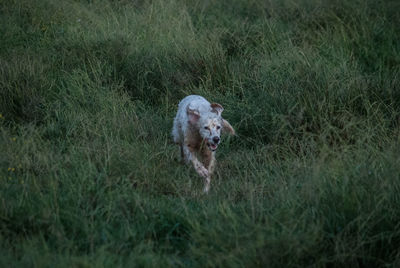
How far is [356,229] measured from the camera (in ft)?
11.9

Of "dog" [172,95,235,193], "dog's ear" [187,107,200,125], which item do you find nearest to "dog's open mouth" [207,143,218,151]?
"dog" [172,95,235,193]

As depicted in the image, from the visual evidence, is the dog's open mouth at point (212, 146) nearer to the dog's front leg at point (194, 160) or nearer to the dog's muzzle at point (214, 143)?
the dog's muzzle at point (214, 143)

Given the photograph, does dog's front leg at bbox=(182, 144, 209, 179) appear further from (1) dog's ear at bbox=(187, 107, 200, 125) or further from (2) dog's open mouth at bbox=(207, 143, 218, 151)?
(1) dog's ear at bbox=(187, 107, 200, 125)

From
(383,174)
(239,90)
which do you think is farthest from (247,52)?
(383,174)

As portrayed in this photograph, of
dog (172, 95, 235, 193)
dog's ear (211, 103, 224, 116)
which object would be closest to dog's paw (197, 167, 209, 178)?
dog (172, 95, 235, 193)

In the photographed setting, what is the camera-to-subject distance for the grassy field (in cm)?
Result: 357

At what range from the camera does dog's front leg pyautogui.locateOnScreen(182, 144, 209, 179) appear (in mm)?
5342

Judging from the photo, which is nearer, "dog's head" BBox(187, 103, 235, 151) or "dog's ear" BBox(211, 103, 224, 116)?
"dog's head" BBox(187, 103, 235, 151)

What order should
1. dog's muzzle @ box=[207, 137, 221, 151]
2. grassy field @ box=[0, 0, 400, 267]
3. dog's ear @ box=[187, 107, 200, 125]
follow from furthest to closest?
dog's ear @ box=[187, 107, 200, 125] → dog's muzzle @ box=[207, 137, 221, 151] → grassy field @ box=[0, 0, 400, 267]

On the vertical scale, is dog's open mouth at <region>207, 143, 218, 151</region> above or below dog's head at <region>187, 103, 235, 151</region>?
below

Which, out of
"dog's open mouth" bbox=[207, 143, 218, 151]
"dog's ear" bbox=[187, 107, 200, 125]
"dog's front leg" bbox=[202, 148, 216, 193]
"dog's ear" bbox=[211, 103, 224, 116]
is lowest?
"dog's front leg" bbox=[202, 148, 216, 193]

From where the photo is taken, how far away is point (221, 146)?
616cm

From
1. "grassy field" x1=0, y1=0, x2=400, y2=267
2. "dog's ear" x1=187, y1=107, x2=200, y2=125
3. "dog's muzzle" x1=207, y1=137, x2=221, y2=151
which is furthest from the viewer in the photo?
"dog's ear" x1=187, y1=107, x2=200, y2=125

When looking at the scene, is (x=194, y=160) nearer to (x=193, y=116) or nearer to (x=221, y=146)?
(x=193, y=116)
